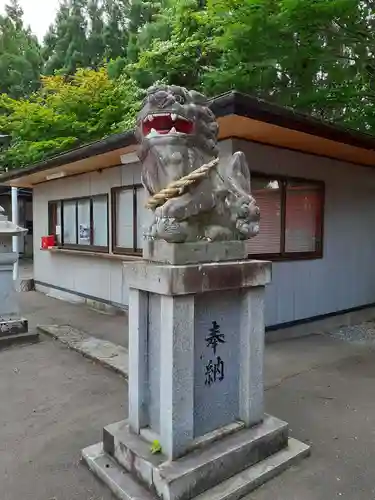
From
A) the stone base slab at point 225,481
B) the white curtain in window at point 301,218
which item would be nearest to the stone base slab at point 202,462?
the stone base slab at point 225,481

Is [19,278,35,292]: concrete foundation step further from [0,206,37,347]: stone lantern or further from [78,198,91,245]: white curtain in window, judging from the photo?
[0,206,37,347]: stone lantern

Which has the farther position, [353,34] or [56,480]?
[353,34]

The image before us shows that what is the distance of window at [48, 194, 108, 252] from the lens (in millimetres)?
7684

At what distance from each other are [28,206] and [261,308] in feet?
58.3

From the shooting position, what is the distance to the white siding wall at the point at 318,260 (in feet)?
18.6

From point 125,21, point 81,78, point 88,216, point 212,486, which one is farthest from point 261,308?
point 125,21

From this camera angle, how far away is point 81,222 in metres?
8.30

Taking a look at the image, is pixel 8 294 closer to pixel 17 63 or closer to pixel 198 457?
pixel 198 457

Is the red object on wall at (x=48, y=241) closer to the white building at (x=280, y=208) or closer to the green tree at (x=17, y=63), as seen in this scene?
the white building at (x=280, y=208)

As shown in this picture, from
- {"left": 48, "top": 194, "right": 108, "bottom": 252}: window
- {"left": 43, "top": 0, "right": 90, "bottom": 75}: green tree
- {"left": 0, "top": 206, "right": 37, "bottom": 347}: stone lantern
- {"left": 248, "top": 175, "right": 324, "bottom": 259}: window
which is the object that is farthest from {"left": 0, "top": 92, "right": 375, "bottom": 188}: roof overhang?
{"left": 43, "top": 0, "right": 90, "bottom": 75}: green tree

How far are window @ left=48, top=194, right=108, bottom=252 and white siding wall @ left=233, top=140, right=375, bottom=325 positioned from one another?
3450mm

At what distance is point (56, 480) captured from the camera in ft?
8.45

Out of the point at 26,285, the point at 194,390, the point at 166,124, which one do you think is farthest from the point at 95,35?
the point at 194,390

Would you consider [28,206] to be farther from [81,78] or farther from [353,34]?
[353,34]
